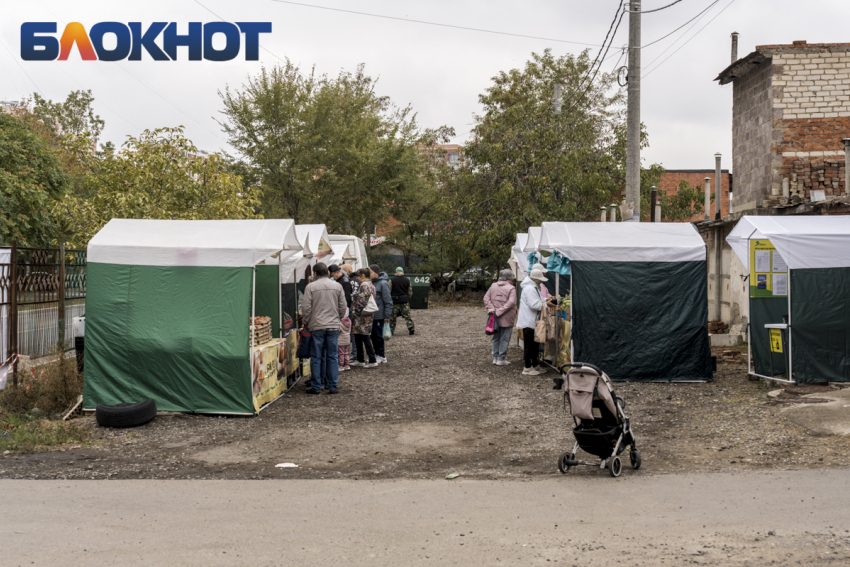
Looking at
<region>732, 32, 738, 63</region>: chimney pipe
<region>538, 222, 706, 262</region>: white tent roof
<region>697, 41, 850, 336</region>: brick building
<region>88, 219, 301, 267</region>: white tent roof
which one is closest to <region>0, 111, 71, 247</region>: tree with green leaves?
<region>88, 219, 301, 267</region>: white tent roof

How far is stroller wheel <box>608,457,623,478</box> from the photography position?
643 cm

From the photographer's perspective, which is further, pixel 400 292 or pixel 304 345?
pixel 400 292

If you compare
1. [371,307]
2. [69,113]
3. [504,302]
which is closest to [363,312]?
[371,307]

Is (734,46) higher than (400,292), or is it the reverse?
(734,46)

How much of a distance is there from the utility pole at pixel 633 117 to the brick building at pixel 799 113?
115 inches

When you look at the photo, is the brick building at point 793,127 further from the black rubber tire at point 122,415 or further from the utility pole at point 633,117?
the black rubber tire at point 122,415

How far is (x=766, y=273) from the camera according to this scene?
11750mm

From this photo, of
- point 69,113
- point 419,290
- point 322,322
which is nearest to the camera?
point 322,322

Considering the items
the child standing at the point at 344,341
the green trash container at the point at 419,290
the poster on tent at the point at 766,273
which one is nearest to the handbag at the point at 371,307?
the child standing at the point at 344,341

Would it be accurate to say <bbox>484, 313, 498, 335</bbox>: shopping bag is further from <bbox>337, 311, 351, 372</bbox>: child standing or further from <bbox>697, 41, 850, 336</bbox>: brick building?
<bbox>697, 41, 850, 336</bbox>: brick building

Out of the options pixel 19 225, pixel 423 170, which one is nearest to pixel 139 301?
pixel 19 225

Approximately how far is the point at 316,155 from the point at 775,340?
909 inches

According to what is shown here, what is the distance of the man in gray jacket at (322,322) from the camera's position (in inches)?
433

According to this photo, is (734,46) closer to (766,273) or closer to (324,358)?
(766,273)
